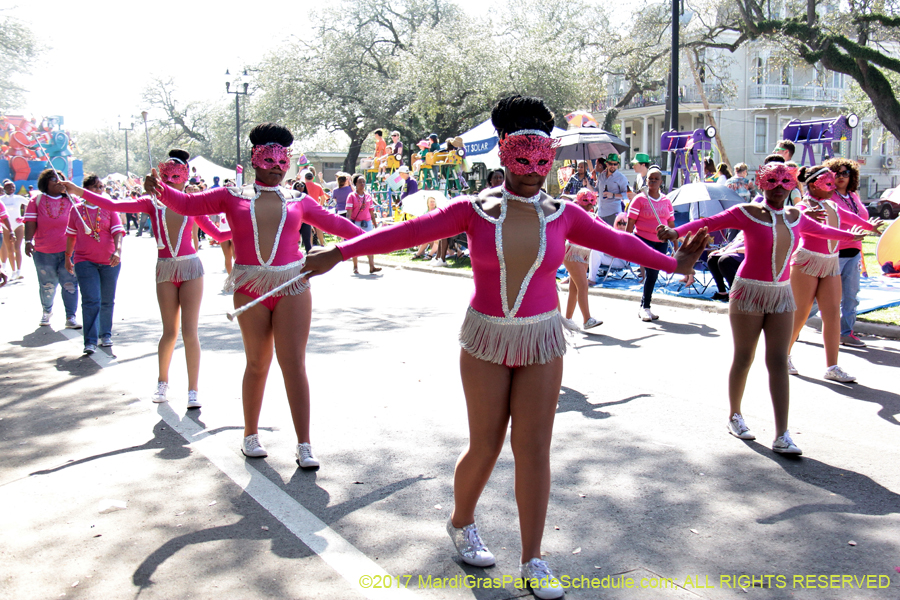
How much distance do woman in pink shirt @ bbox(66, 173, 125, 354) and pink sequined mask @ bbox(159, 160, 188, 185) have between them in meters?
2.74

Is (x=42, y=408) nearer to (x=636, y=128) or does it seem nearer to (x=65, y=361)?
(x=65, y=361)

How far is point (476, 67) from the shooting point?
36.3 metres

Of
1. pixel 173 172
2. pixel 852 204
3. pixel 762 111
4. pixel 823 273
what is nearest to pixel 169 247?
pixel 173 172

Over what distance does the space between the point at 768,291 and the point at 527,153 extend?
263 centimetres

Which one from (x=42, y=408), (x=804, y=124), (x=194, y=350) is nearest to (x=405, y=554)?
(x=194, y=350)

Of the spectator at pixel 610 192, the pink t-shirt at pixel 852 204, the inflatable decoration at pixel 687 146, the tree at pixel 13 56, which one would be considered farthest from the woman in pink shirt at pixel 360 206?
the tree at pixel 13 56

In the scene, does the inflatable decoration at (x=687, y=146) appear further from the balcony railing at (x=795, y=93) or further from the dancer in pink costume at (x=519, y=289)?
the balcony railing at (x=795, y=93)

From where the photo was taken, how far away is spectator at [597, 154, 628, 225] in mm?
13852

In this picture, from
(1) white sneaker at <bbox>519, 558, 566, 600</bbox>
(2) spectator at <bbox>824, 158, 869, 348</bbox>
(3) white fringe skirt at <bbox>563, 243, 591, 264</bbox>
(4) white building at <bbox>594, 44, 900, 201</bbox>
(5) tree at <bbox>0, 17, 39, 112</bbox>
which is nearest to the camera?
(1) white sneaker at <bbox>519, 558, 566, 600</bbox>

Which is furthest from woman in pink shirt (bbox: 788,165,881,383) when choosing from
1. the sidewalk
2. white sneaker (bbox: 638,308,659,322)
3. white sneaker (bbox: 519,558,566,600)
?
white sneaker (bbox: 519,558,566,600)

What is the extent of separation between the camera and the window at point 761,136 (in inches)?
1724

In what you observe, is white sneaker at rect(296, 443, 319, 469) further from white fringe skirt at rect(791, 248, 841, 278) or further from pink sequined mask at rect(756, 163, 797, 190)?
white fringe skirt at rect(791, 248, 841, 278)

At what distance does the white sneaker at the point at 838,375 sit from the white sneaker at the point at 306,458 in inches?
188

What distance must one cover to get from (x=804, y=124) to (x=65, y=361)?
15.6 m
